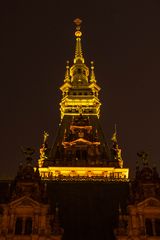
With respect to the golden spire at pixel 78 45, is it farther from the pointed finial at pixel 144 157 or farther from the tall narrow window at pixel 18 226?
the tall narrow window at pixel 18 226

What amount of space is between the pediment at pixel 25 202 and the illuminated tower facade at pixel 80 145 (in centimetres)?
1724

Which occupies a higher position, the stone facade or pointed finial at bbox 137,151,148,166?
pointed finial at bbox 137,151,148,166

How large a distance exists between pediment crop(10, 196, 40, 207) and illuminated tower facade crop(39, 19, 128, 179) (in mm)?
17239

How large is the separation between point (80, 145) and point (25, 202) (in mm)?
25524

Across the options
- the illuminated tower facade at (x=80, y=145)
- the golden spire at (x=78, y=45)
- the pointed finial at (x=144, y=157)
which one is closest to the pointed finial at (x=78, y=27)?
the golden spire at (x=78, y=45)

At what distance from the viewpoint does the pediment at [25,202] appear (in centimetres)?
2755

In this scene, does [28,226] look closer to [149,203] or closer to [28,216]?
[28,216]

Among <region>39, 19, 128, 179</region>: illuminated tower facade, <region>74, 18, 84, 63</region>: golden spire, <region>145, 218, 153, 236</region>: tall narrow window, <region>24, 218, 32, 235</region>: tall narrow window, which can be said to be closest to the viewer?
<region>24, 218, 32, 235</region>: tall narrow window

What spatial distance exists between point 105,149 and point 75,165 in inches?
197

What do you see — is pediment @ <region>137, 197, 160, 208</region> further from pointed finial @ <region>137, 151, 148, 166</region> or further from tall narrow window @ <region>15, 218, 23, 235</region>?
tall narrow window @ <region>15, 218, 23, 235</region>

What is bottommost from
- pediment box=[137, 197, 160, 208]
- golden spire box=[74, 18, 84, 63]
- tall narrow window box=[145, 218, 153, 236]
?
tall narrow window box=[145, 218, 153, 236]

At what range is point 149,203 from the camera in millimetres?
27891

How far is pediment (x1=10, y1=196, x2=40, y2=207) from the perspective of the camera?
2755cm

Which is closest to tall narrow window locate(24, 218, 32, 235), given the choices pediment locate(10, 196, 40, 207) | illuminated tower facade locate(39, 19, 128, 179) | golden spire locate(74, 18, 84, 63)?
pediment locate(10, 196, 40, 207)
